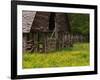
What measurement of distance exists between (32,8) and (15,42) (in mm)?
337

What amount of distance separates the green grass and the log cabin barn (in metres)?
0.05

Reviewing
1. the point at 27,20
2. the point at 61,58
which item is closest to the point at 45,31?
the point at 27,20

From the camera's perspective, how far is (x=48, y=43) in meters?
1.96

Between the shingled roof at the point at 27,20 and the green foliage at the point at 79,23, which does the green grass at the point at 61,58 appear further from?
the shingled roof at the point at 27,20

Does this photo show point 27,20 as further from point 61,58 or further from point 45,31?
point 61,58

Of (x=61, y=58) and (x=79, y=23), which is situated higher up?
(x=79, y=23)

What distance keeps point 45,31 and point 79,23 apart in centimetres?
36

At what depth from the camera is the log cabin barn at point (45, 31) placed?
1.89 m

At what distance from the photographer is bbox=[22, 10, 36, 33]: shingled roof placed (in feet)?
6.15

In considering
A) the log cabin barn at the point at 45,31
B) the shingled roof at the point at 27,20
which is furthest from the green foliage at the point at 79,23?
the shingled roof at the point at 27,20

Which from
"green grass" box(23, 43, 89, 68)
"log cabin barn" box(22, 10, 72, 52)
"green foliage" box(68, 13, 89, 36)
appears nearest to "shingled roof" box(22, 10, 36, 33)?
"log cabin barn" box(22, 10, 72, 52)

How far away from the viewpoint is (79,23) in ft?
6.81

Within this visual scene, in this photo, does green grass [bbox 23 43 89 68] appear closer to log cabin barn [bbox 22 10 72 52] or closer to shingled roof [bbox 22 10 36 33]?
log cabin barn [bbox 22 10 72 52]

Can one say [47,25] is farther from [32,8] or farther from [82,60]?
[82,60]
